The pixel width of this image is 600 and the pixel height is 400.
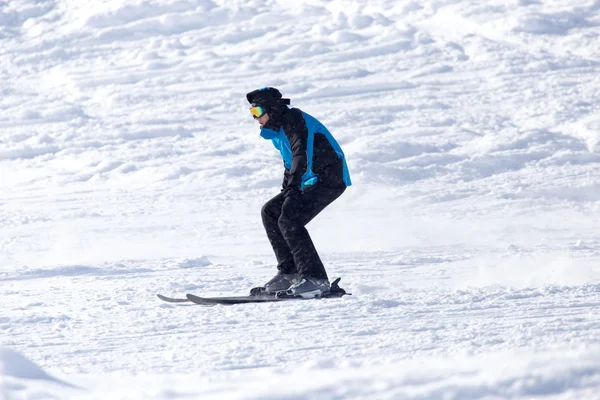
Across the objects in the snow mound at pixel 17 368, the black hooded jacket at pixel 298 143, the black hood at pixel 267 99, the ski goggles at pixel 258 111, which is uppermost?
the black hood at pixel 267 99

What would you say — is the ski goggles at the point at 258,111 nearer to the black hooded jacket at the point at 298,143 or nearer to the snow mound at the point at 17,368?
the black hooded jacket at the point at 298,143

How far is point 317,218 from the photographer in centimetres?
939

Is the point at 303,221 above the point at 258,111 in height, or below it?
below

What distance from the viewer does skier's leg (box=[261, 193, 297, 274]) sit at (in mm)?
4855

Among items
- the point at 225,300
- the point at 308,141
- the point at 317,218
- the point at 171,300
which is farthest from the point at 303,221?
the point at 317,218

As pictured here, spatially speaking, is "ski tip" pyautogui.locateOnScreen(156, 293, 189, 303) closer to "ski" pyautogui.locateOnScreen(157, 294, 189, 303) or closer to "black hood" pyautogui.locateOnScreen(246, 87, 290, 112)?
"ski" pyautogui.locateOnScreen(157, 294, 189, 303)

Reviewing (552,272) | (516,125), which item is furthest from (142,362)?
(516,125)

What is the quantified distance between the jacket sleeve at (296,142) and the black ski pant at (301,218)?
16 centimetres

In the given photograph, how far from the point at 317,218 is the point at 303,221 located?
4664mm

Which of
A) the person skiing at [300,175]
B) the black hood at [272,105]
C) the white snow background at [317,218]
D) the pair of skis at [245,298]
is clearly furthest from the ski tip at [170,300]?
the black hood at [272,105]

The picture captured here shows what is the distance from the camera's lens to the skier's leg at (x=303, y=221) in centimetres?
470

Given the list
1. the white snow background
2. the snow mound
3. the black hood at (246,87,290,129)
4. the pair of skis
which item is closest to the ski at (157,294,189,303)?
the pair of skis

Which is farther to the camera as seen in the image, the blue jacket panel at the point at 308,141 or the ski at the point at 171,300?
the ski at the point at 171,300

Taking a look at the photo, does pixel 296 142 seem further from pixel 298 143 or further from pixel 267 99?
pixel 267 99
